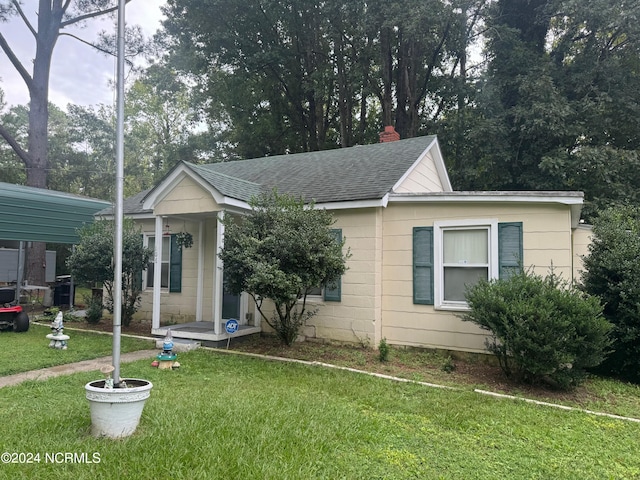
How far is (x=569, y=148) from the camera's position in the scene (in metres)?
16.0

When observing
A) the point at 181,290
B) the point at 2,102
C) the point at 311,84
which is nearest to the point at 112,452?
the point at 181,290

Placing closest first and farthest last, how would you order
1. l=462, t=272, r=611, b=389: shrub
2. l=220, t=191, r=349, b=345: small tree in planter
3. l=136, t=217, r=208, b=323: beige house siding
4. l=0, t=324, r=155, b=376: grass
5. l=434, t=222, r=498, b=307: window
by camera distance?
l=462, t=272, r=611, b=389: shrub
l=0, t=324, r=155, b=376: grass
l=220, t=191, r=349, b=345: small tree in planter
l=434, t=222, r=498, b=307: window
l=136, t=217, r=208, b=323: beige house siding

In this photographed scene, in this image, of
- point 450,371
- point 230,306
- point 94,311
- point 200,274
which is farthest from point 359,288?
point 94,311

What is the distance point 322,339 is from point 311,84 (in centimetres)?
1651

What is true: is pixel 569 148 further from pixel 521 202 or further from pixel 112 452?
pixel 112 452

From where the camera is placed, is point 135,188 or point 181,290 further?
point 135,188

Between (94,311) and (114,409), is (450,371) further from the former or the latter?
(94,311)

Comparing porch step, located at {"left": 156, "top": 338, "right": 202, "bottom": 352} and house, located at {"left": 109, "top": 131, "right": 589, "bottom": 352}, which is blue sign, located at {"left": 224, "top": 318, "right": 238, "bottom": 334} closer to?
house, located at {"left": 109, "top": 131, "right": 589, "bottom": 352}

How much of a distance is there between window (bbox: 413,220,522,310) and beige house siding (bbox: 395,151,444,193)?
1.49 metres

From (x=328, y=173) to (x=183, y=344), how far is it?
16.6ft

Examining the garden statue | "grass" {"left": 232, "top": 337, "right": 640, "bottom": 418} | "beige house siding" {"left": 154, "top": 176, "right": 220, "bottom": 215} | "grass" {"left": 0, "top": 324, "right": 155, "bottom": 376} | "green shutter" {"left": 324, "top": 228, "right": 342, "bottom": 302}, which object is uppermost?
"beige house siding" {"left": 154, "top": 176, "right": 220, "bottom": 215}

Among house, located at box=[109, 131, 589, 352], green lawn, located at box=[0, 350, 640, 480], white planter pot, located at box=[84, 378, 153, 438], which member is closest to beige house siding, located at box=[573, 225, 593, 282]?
house, located at box=[109, 131, 589, 352]

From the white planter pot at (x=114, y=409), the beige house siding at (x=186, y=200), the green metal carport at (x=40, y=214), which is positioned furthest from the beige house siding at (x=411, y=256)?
the green metal carport at (x=40, y=214)

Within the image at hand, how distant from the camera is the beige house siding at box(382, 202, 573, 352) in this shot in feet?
22.1
